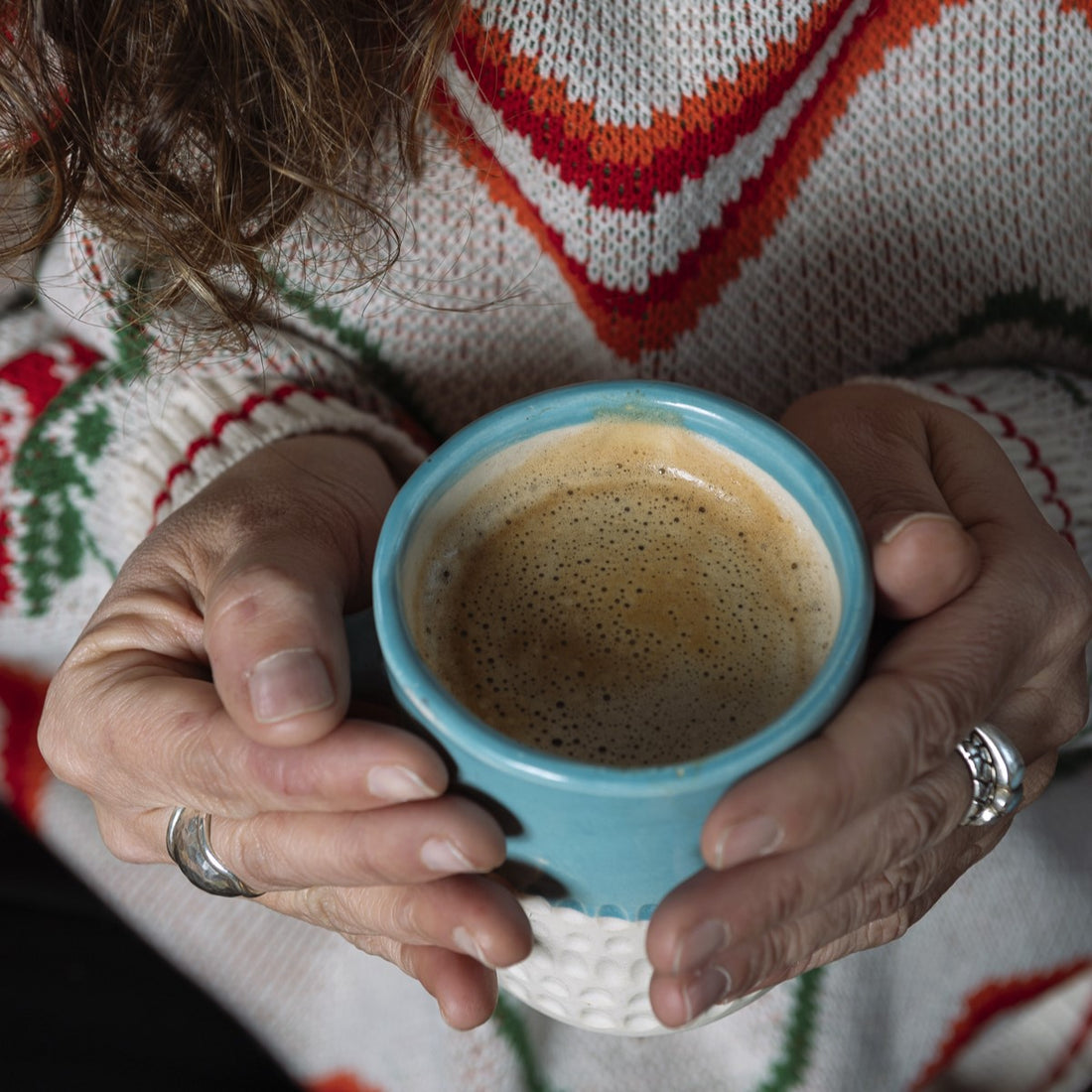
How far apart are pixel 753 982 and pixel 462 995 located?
0.14 m

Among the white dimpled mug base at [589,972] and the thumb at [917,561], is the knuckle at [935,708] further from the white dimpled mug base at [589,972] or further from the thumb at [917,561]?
the white dimpled mug base at [589,972]

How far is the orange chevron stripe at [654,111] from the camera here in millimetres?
670

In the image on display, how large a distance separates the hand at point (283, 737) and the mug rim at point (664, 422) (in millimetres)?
33

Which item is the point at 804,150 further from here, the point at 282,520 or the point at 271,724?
the point at 271,724

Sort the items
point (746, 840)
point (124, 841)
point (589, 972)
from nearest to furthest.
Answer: point (746, 840) → point (589, 972) → point (124, 841)

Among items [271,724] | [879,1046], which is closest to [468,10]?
[271,724]

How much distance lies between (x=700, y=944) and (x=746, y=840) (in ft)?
Answer: 0.25

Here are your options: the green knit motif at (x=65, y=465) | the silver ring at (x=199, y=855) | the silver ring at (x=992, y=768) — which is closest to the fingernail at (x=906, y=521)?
the silver ring at (x=992, y=768)

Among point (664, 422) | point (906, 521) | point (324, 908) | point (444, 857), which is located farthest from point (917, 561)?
point (324, 908)

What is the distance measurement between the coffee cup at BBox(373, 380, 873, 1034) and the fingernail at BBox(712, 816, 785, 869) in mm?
12

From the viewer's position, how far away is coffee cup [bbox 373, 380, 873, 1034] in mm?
391

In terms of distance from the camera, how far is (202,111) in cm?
58

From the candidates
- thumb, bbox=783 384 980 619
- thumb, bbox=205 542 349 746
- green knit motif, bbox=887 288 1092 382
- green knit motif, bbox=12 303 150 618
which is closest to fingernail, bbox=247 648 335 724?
thumb, bbox=205 542 349 746

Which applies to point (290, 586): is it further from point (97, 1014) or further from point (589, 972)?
point (97, 1014)
